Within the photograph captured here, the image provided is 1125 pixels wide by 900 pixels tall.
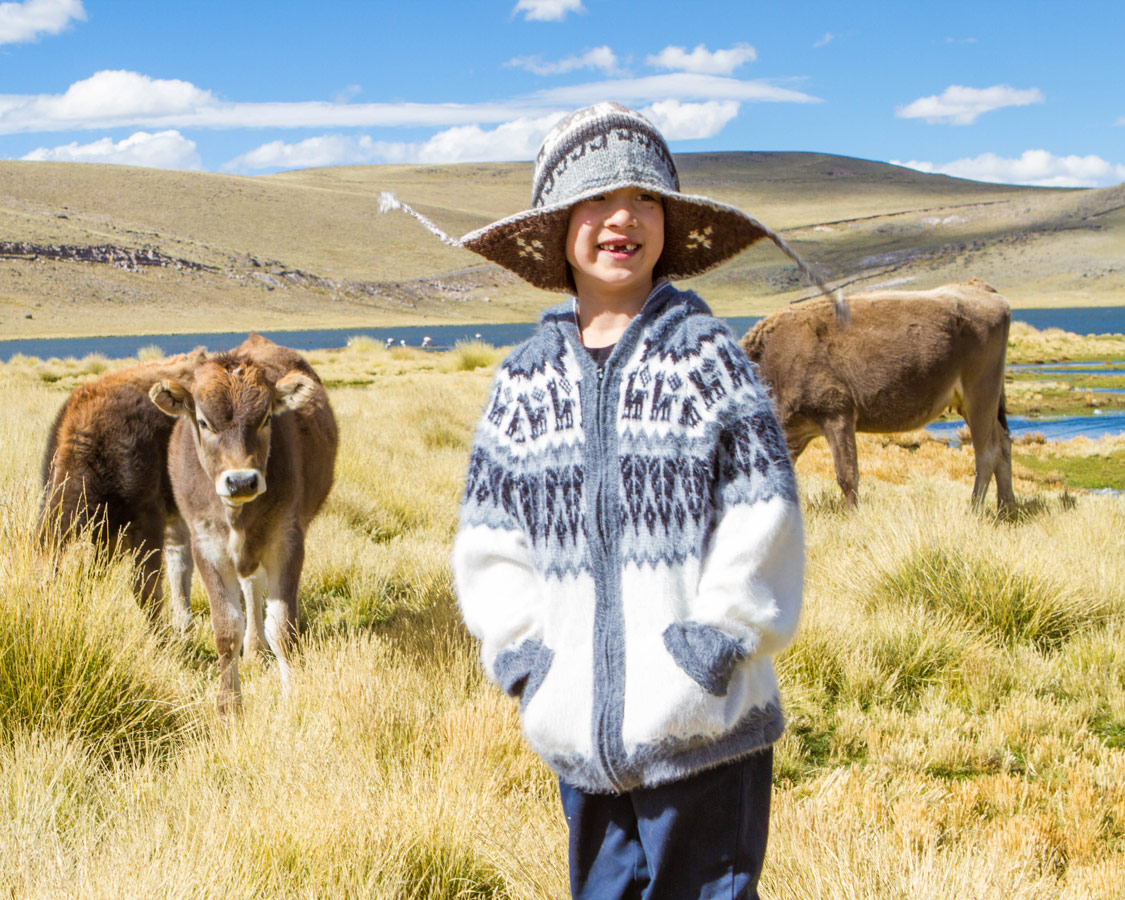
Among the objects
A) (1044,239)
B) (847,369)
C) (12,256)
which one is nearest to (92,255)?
(12,256)

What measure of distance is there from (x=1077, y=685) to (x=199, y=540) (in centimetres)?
458

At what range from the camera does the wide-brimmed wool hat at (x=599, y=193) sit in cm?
219

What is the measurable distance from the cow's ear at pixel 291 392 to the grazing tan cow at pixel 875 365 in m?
4.58

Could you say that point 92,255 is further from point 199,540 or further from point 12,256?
point 199,540

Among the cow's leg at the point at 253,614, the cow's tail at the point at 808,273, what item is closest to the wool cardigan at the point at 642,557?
the cow's tail at the point at 808,273

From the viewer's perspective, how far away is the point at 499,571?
85.7 inches

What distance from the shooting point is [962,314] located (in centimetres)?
865

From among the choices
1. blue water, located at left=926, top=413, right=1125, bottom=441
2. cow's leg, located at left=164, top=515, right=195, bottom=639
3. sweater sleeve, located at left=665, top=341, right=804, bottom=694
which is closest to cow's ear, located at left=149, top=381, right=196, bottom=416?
cow's leg, located at left=164, top=515, right=195, bottom=639

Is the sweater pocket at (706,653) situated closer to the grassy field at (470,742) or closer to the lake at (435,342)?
the grassy field at (470,742)

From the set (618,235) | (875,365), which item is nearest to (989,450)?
(875,365)

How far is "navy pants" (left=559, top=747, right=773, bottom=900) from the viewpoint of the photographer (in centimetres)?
206

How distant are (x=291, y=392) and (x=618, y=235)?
322 centimetres

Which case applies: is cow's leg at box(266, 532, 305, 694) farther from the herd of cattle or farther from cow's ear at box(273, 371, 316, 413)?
cow's ear at box(273, 371, 316, 413)

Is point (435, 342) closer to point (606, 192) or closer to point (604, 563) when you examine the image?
point (606, 192)
